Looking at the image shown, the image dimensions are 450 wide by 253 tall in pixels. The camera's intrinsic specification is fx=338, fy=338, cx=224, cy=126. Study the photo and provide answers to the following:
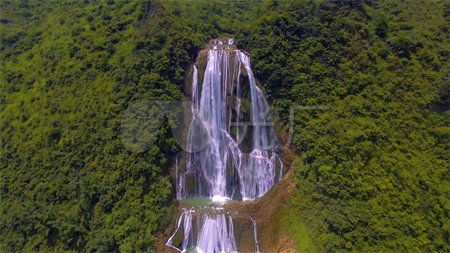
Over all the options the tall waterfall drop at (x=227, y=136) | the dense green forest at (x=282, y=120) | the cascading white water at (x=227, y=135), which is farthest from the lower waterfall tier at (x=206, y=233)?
the cascading white water at (x=227, y=135)

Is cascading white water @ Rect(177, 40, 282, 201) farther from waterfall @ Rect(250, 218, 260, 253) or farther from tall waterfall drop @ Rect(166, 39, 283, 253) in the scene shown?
waterfall @ Rect(250, 218, 260, 253)

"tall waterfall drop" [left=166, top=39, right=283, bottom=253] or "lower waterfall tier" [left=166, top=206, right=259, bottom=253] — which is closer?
"lower waterfall tier" [left=166, top=206, right=259, bottom=253]

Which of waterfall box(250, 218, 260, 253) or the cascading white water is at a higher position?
the cascading white water

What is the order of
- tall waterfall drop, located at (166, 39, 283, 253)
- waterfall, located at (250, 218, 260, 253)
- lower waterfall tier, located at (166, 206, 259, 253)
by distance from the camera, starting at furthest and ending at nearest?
tall waterfall drop, located at (166, 39, 283, 253)
lower waterfall tier, located at (166, 206, 259, 253)
waterfall, located at (250, 218, 260, 253)

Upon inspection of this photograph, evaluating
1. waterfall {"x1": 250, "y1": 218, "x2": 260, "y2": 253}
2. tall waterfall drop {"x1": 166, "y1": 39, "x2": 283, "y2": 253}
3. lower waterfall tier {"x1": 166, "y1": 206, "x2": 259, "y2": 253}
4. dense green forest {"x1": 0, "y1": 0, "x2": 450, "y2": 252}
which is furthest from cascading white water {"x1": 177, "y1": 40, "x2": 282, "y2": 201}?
waterfall {"x1": 250, "y1": 218, "x2": 260, "y2": 253}

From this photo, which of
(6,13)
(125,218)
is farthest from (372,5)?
(6,13)

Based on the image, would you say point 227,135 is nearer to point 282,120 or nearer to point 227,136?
point 227,136

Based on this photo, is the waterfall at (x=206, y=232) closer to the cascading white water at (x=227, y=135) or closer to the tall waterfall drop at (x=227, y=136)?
the tall waterfall drop at (x=227, y=136)

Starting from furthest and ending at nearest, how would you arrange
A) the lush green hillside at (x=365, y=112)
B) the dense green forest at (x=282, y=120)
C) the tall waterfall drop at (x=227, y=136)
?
the tall waterfall drop at (x=227, y=136), the dense green forest at (x=282, y=120), the lush green hillside at (x=365, y=112)
